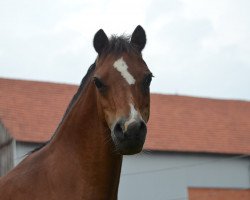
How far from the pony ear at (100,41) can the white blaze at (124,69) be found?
0.30 metres

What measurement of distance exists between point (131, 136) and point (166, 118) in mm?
29582

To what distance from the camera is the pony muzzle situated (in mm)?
4141

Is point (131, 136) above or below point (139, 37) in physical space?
below

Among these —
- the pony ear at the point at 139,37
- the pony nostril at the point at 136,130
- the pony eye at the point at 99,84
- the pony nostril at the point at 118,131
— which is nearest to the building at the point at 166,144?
the pony ear at the point at 139,37

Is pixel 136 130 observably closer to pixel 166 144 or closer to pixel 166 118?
pixel 166 144

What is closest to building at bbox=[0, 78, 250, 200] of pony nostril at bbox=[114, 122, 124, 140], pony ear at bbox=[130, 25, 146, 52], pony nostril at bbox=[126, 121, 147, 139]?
pony ear at bbox=[130, 25, 146, 52]

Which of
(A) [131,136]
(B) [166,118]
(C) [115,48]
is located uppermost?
(B) [166,118]

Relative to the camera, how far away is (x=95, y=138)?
4688mm

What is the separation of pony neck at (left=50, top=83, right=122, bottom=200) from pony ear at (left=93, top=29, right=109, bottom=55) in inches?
12.2

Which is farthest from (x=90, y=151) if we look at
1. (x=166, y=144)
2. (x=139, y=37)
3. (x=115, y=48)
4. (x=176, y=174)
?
(x=166, y=144)

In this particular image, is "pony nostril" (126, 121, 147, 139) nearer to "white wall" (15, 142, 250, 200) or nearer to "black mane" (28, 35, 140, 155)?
"black mane" (28, 35, 140, 155)

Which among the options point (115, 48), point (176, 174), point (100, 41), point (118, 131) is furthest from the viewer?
point (176, 174)

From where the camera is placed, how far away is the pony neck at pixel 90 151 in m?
4.57

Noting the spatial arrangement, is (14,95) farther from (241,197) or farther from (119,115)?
(119,115)
